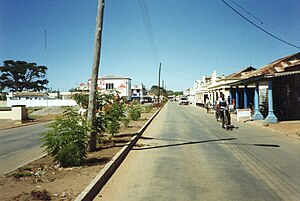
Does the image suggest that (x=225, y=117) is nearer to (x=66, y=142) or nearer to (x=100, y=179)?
(x=66, y=142)

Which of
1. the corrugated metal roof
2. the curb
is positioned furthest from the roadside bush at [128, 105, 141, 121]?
the curb

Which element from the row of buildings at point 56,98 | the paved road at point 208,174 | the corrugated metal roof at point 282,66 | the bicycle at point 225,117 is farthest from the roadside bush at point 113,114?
the row of buildings at point 56,98

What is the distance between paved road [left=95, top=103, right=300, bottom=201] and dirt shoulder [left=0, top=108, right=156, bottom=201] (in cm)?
53

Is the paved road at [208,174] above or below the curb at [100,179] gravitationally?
below

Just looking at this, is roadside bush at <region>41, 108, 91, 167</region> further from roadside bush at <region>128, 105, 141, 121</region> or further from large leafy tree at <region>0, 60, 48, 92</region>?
large leafy tree at <region>0, 60, 48, 92</region>

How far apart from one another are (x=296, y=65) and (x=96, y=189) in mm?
20357

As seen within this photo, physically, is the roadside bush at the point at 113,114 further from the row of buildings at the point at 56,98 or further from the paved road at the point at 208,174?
the row of buildings at the point at 56,98

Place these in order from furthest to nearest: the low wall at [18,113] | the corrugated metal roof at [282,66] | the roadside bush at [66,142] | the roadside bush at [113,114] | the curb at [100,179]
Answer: the low wall at [18,113], the corrugated metal roof at [282,66], the roadside bush at [113,114], the roadside bush at [66,142], the curb at [100,179]

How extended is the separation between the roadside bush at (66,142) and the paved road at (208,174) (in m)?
1.11

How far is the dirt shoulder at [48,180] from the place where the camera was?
512 cm

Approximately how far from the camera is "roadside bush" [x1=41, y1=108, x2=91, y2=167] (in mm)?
7039

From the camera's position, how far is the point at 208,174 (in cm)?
669

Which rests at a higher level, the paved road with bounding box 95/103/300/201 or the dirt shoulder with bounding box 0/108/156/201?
the dirt shoulder with bounding box 0/108/156/201

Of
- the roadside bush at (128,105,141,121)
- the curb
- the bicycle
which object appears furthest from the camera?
the roadside bush at (128,105,141,121)
